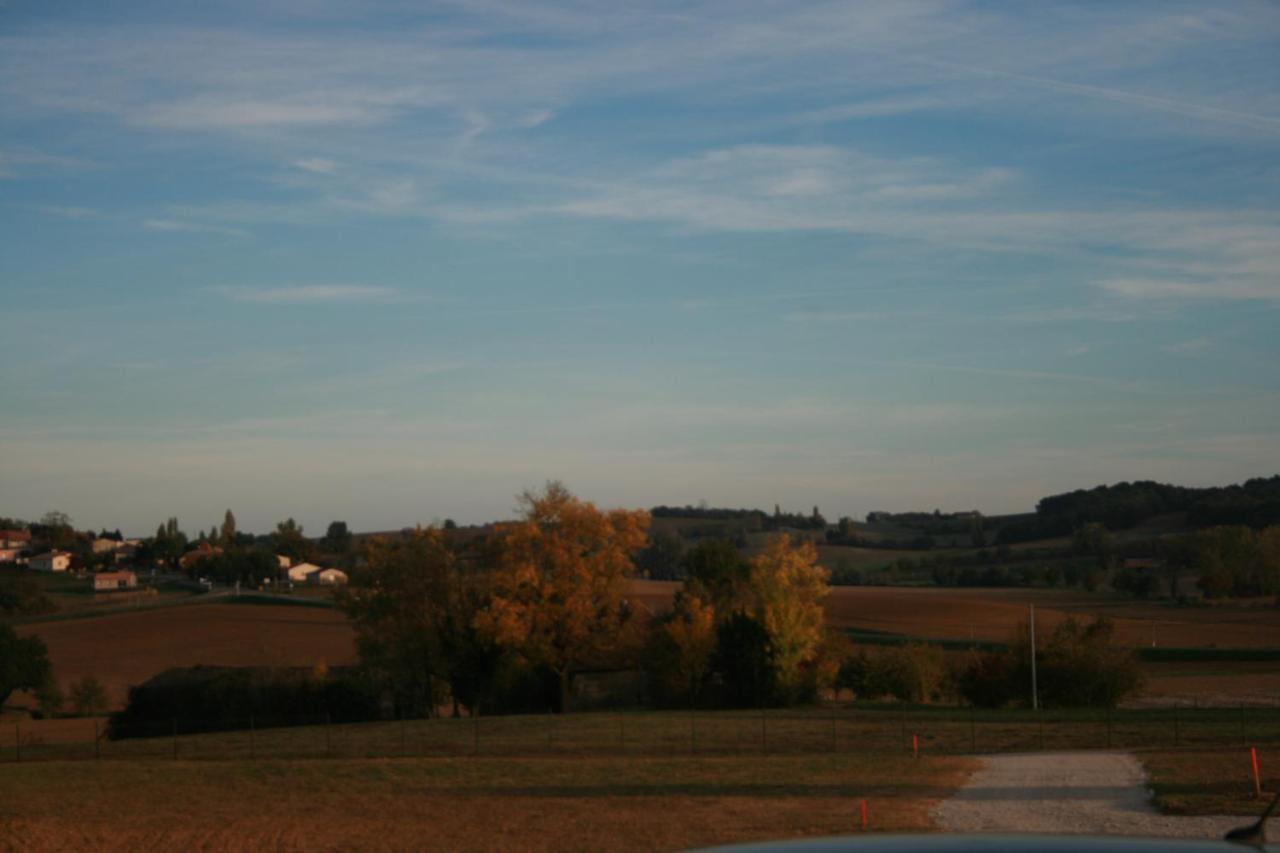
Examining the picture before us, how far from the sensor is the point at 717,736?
1777 inches

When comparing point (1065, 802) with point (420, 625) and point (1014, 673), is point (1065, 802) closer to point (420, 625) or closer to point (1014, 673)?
point (1014, 673)

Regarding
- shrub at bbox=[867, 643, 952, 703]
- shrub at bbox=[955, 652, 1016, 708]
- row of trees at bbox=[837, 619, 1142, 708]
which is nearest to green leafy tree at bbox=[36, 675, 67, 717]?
row of trees at bbox=[837, 619, 1142, 708]

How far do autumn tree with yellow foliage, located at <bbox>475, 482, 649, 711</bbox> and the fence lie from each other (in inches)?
304

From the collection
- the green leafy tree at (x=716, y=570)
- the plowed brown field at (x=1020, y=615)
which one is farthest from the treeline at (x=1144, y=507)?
the green leafy tree at (x=716, y=570)

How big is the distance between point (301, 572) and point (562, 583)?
91.7m

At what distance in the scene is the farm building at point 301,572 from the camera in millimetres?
145750

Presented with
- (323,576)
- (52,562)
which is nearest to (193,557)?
(323,576)

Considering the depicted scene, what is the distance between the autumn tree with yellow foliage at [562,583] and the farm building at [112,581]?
86.0 m

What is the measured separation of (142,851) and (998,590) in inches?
4161

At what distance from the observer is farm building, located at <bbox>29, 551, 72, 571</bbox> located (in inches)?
6486

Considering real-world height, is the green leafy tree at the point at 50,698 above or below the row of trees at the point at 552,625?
below

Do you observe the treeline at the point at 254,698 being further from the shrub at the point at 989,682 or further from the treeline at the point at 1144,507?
the treeline at the point at 1144,507

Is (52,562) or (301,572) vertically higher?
(52,562)

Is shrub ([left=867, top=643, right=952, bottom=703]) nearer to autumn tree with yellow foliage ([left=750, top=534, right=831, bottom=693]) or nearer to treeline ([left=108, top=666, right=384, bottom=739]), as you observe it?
autumn tree with yellow foliage ([left=750, top=534, right=831, bottom=693])
